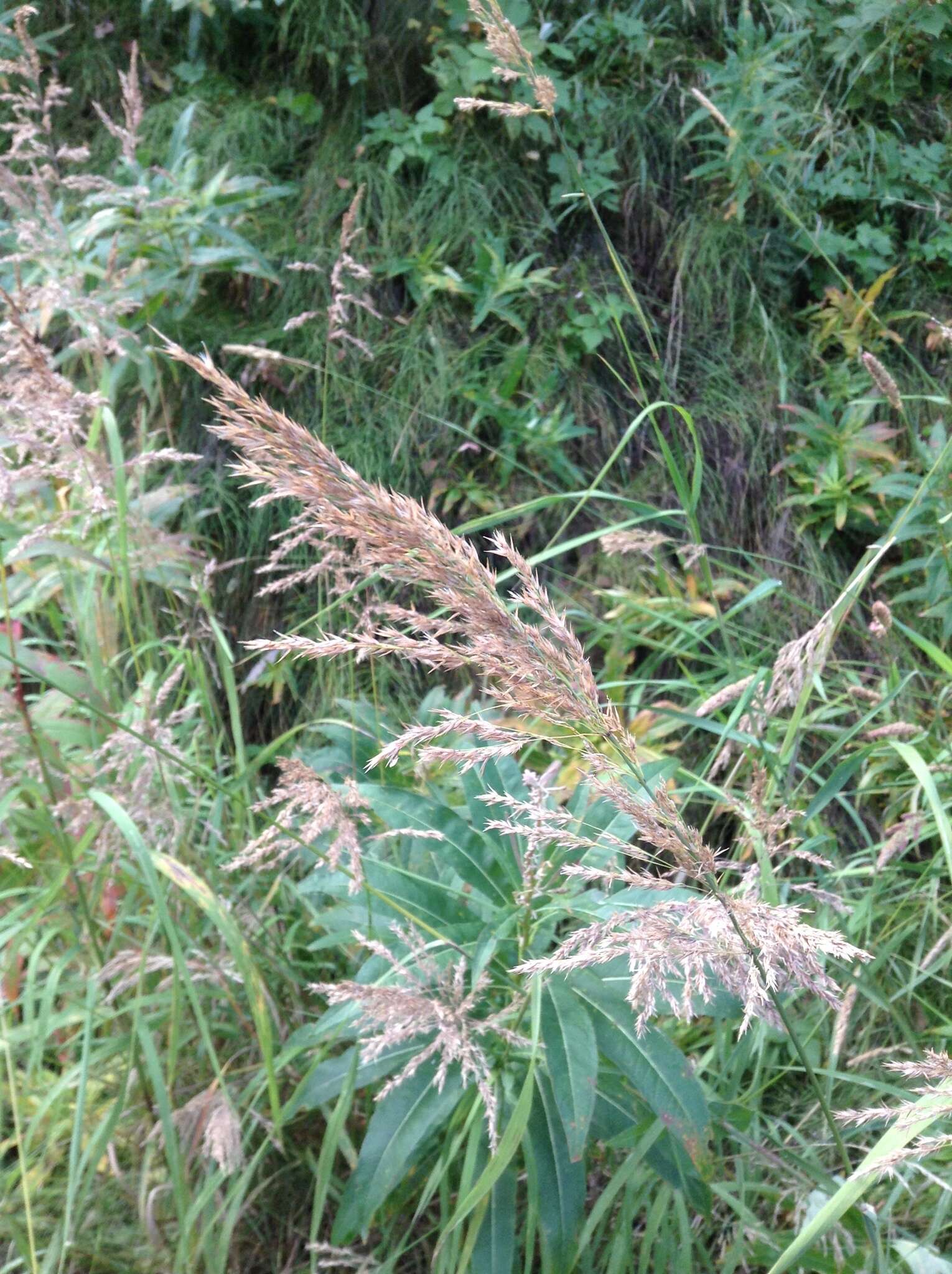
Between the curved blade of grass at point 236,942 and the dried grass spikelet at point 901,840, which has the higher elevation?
the dried grass spikelet at point 901,840

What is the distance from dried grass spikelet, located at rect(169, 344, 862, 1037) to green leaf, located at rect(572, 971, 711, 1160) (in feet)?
1.55

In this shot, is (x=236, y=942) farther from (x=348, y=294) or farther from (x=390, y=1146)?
(x=348, y=294)

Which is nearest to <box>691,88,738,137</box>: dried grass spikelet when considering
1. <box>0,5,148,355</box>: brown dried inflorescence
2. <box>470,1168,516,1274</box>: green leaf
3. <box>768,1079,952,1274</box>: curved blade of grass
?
<box>0,5,148,355</box>: brown dried inflorescence

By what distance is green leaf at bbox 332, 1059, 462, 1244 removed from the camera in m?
1.31

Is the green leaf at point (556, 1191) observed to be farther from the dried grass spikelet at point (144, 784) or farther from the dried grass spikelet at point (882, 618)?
the dried grass spikelet at point (882, 618)

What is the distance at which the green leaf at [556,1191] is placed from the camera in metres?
1.27

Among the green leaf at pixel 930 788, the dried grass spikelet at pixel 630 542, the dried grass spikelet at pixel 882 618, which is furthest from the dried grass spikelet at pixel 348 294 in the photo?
the green leaf at pixel 930 788

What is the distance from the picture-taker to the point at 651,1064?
4.20 feet

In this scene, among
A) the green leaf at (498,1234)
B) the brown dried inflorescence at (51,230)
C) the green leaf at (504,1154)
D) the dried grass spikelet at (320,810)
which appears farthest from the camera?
the brown dried inflorescence at (51,230)

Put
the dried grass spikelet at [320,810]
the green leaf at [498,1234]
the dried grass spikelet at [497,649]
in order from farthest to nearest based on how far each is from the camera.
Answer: the green leaf at [498,1234] < the dried grass spikelet at [320,810] < the dried grass spikelet at [497,649]

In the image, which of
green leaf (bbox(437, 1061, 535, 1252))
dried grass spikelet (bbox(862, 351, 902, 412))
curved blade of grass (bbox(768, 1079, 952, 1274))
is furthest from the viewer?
dried grass spikelet (bbox(862, 351, 902, 412))

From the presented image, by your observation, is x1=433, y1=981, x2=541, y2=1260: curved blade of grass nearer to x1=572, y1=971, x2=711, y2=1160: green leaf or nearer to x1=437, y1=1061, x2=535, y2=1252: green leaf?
x1=437, y1=1061, x2=535, y2=1252: green leaf

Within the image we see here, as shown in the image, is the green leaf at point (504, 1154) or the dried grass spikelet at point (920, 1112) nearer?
the dried grass spikelet at point (920, 1112)

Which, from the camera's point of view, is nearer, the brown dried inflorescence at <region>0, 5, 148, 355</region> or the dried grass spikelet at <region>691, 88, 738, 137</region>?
the brown dried inflorescence at <region>0, 5, 148, 355</region>
